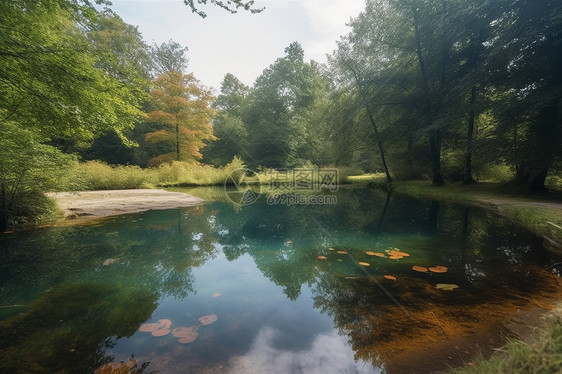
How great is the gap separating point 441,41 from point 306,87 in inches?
662

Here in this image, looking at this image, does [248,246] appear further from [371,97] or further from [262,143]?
[262,143]

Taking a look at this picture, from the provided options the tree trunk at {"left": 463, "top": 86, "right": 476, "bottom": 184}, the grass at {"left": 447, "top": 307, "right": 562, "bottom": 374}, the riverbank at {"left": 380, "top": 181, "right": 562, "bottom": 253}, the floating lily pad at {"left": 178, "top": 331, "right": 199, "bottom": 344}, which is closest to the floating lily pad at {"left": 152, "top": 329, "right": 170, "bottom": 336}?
the floating lily pad at {"left": 178, "top": 331, "right": 199, "bottom": 344}

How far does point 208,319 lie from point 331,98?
17935 mm

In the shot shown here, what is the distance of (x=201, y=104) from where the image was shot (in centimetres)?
2020

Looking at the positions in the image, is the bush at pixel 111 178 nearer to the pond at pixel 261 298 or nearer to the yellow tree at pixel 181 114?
the yellow tree at pixel 181 114

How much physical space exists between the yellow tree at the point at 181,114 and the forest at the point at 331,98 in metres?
0.11

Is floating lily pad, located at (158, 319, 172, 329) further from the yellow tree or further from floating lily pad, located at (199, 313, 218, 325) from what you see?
the yellow tree

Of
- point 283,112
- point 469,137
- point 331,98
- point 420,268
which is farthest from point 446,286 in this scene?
point 283,112

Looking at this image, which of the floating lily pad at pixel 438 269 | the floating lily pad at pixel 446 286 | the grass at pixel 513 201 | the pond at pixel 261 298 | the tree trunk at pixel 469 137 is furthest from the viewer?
the tree trunk at pixel 469 137

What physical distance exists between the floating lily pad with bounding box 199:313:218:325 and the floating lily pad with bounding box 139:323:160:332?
417mm

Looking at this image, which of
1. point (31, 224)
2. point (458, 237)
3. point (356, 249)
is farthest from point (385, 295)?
point (31, 224)

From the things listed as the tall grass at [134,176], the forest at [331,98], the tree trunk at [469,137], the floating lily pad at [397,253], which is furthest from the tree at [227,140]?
the floating lily pad at [397,253]

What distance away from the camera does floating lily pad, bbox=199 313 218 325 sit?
8.15ft

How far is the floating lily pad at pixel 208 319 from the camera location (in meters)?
2.48
